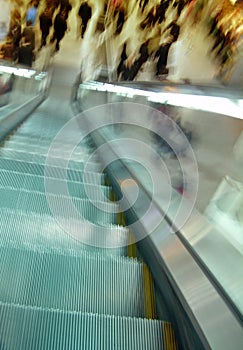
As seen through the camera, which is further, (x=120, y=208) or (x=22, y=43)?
(x=22, y=43)

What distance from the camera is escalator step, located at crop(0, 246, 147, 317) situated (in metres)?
1.61

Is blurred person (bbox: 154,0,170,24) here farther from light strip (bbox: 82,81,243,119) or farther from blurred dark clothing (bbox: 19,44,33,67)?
blurred dark clothing (bbox: 19,44,33,67)

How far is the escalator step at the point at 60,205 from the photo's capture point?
103 inches

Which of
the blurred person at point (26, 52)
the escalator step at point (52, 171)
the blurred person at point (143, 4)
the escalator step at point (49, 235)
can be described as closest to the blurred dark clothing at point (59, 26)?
the blurred person at point (26, 52)

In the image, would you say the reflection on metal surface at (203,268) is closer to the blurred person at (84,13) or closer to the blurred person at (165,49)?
the blurred person at (165,49)

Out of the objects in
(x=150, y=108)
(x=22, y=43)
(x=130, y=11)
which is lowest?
(x=22, y=43)

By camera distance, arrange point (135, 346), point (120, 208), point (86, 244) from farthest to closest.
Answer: point (120, 208) → point (86, 244) → point (135, 346)

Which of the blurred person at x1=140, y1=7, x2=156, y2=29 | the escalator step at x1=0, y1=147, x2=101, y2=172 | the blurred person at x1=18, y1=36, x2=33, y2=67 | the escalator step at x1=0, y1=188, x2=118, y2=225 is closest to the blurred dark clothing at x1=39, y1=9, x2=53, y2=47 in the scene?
the blurred person at x1=18, y1=36, x2=33, y2=67

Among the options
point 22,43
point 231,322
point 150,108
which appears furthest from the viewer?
point 22,43

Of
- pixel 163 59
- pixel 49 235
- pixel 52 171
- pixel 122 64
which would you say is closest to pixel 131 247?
pixel 49 235

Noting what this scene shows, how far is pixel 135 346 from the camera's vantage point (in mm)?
1357

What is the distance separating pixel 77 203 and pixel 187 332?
1.64m

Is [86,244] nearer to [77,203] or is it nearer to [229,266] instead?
[77,203]

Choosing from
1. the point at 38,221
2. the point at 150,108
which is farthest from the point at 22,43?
the point at 38,221
